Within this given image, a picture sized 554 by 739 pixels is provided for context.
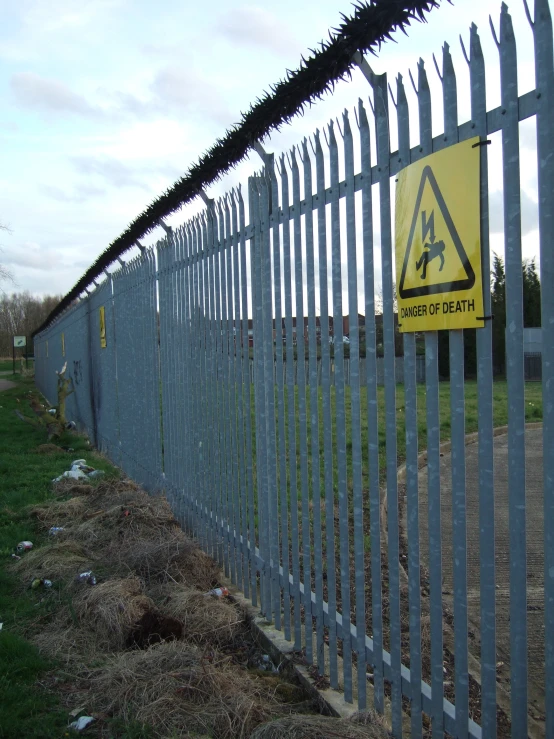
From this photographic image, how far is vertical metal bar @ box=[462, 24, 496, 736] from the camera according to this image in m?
2.35

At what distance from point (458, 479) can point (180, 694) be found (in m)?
1.76

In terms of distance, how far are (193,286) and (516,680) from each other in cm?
422

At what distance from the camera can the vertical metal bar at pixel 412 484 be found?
2.74m

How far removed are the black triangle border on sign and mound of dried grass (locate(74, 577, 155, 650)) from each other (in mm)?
2578

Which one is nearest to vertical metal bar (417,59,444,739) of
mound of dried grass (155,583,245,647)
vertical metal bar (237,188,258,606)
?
mound of dried grass (155,583,245,647)

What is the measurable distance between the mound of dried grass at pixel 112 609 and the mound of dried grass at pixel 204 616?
16 cm

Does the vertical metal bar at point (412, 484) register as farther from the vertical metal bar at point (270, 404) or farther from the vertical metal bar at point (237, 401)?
the vertical metal bar at point (237, 401)

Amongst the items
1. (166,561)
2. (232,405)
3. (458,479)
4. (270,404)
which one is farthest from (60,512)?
(458,479)

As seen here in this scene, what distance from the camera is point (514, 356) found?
2.23m

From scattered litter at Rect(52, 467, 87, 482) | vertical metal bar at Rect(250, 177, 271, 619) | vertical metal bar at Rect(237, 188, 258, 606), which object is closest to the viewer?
vertical metal bar at Rect(250, 177, 271, 619)

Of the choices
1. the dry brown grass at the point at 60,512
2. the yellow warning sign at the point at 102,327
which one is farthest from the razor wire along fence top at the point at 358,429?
the yellow warning sign at the point at 102,327

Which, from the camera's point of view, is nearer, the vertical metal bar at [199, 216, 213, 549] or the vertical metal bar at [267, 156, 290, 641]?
the vertical metal bar at [267, 156, 290, 641]

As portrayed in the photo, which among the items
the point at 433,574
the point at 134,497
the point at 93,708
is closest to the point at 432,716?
the point at 433,574

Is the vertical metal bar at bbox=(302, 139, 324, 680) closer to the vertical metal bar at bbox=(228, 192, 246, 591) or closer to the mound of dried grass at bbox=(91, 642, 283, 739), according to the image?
the mound of dried grass at bbox=(91, 642, 283, 739)
